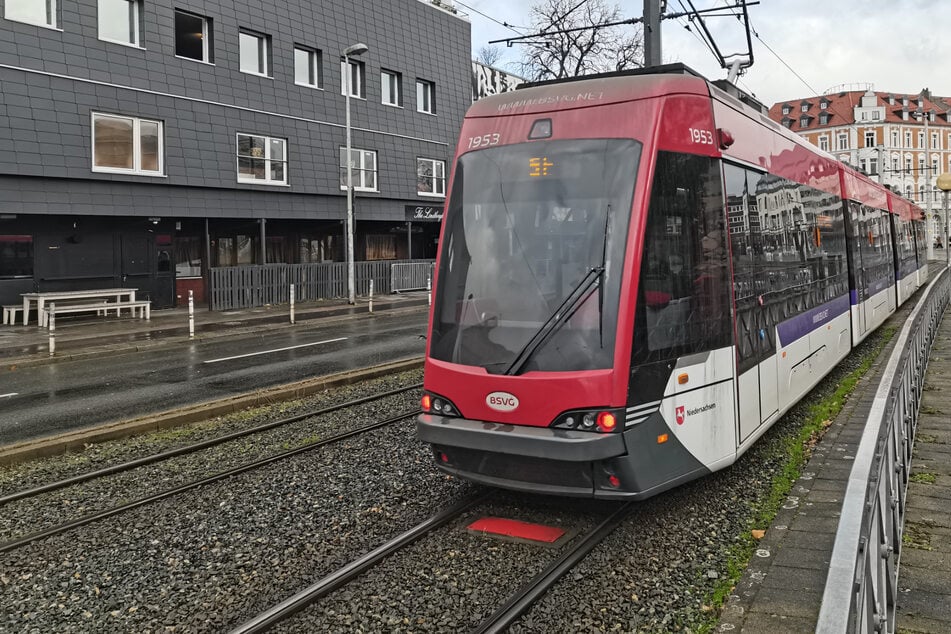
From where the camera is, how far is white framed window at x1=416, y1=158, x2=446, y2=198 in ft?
107

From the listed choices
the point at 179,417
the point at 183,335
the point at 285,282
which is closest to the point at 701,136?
the point at 179,417

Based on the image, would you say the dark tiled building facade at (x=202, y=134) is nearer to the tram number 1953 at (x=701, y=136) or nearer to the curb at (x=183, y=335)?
the curb at (x=183, y=335)

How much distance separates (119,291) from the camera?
21.6 m

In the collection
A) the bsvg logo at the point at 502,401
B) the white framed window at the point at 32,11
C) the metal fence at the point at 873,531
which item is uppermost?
the white framed window at the point at 32,11

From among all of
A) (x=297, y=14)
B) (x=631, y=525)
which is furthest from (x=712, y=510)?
(x=297, y=14)

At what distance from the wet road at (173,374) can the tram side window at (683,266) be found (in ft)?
23.2

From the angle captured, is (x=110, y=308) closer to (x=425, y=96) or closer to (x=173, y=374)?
(x=173, y=374)

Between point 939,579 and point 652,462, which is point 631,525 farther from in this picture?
point 939,579

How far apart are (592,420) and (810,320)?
504 centimetres

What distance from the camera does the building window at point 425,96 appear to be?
32844 millimetres

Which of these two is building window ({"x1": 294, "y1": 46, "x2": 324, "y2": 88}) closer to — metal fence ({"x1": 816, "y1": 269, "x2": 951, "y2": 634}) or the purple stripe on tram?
the purple stripe on tram

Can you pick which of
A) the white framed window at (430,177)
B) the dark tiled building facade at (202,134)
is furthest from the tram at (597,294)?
the white framed window at (430,177)

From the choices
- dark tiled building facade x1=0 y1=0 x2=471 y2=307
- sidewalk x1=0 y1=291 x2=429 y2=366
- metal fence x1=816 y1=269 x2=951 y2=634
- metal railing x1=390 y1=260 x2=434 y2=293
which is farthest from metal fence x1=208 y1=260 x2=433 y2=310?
metal fence x1=816 y1=269 x2=951 y2=634

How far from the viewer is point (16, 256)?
67.9 ft
